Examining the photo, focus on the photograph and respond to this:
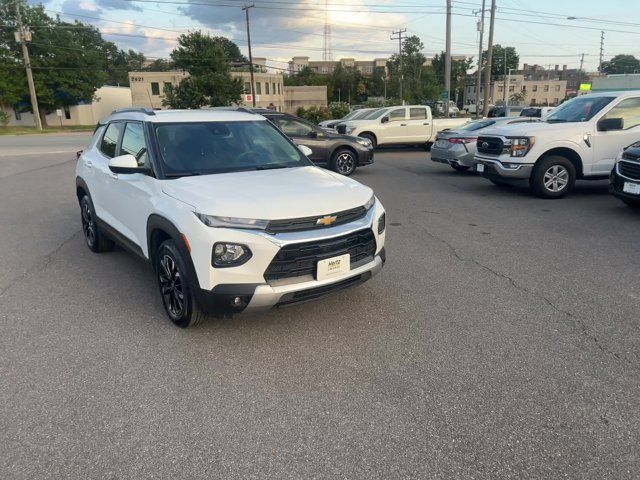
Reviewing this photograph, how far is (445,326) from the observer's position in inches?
159

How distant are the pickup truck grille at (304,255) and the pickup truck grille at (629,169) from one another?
583cm

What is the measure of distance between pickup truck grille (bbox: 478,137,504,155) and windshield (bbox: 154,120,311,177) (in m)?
5.90

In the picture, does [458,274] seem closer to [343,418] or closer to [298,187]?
[298,187]

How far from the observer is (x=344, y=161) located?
1359 centimetres

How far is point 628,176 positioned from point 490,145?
2.83 meters

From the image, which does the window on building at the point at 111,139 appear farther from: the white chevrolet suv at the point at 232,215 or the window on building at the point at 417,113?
the window on building at the point at 417,113

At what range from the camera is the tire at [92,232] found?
6.00 meters

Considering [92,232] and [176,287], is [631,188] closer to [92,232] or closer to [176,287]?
[176,287]

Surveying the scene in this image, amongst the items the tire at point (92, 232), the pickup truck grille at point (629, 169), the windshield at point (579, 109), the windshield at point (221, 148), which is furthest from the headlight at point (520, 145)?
the tire at point (92, 232)

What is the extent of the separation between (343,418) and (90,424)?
4.83 ft

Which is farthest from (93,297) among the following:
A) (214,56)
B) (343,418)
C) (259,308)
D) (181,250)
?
(214,56)

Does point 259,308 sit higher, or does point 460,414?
point 259,308

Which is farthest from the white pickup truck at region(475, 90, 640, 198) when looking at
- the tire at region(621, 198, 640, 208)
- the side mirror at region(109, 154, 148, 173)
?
the side mirror at region(109, 154, 148, 173)

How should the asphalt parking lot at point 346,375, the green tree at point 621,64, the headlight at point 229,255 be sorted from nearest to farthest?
the asphalt parking lot at point 346,375 → the headlight at point 229,255 → the green tree at point 621,64
